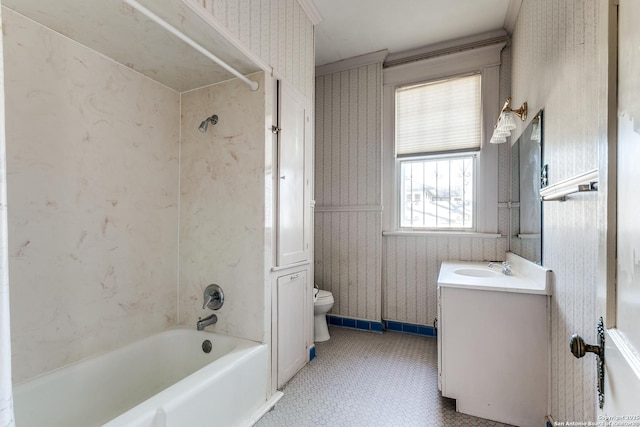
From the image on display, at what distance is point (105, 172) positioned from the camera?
170 cm

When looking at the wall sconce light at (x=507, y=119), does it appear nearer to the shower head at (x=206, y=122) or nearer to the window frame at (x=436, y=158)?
the window frame at (x=436, y=158)

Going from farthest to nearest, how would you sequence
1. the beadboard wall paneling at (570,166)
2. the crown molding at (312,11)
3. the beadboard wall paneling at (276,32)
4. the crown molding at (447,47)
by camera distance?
the crown molding at (447,47)
the crown molding at (312,11)
the beadboard wall paneling at (276,32)
the beadboard wall paneling at (570,166)

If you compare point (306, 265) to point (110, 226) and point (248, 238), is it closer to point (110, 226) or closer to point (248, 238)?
point (248, 238)

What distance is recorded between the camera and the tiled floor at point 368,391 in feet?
5.42

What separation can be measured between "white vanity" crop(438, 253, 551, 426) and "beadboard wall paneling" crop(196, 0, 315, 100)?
178 centimetres

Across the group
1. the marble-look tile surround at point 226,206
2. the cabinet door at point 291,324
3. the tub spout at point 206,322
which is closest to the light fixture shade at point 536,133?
the marble-look tile surround at point 226,206

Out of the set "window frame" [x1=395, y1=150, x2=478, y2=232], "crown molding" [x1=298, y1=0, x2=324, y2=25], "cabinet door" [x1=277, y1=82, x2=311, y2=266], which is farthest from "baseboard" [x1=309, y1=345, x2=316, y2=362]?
"crown molding" [x1=298, y1=0, x2=324, y2=25]

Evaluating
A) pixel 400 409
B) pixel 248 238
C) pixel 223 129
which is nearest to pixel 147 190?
pixel 223 129

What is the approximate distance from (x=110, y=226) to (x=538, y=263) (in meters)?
2.59

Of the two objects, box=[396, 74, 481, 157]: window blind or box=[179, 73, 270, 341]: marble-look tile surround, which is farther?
box=[396, 74, 481, 157]: window blind

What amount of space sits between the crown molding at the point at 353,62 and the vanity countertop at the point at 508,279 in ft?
7.21

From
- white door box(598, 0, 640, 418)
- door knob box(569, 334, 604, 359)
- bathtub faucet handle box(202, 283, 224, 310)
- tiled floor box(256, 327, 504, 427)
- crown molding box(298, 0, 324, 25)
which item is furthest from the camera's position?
crown molding box(298, 0, 324, 25)

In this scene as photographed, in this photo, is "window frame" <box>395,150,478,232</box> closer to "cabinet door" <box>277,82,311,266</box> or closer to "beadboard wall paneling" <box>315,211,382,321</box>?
"beadboard wall paneling" <box>315,211,382,321</box>

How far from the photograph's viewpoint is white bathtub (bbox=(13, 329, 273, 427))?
123 centimetres
